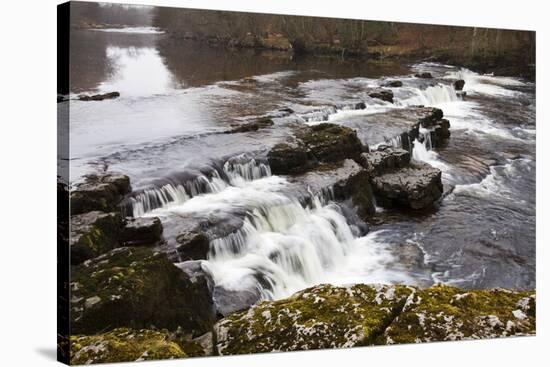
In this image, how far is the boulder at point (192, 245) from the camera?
7.75 m

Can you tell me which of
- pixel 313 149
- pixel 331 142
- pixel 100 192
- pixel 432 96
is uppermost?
pixel 432 96

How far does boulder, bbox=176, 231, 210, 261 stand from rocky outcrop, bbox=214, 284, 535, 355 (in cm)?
66

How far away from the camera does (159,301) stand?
24.4 ft

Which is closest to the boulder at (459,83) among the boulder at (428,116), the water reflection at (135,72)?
the boulder at (428,116)

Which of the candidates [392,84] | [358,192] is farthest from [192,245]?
[392,84]

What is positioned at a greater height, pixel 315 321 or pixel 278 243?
pixel 278 243

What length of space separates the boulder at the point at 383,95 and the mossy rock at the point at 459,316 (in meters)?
2.20

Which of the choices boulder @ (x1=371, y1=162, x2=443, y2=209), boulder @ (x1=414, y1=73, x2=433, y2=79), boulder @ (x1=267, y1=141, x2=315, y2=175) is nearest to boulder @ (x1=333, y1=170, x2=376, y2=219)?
boulder @ (x1=371, y1=162, x2=443, y2=209)

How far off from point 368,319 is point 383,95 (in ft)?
8.73

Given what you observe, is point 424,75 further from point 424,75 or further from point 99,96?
point 99,96

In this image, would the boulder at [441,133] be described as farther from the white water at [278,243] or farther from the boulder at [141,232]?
the boulder at [141,232]

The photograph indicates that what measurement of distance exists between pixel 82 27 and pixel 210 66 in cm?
142

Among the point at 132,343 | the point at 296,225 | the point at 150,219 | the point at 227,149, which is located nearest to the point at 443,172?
the point at 296,225

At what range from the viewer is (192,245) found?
7824mm
